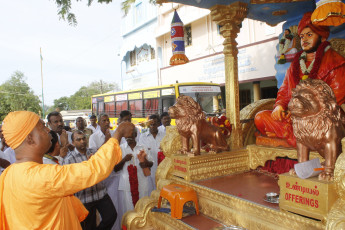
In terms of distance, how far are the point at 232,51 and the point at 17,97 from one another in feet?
109

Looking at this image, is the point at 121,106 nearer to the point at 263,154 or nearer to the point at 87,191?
the point at 87,191

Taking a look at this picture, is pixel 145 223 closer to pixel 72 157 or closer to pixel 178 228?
pixel 178 228

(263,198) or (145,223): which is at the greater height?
(263,198)

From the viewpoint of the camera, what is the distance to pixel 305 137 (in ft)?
7.14

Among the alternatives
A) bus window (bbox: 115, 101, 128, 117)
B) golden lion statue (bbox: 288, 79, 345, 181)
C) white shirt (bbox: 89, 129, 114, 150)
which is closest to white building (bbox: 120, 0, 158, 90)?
bus window (bbox: 115, 101, 128, 117)

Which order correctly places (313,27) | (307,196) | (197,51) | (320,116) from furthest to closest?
(197,51)
(313,27)
(320,116)
(307,196)

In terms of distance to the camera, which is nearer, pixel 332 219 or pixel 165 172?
pixel 332 219

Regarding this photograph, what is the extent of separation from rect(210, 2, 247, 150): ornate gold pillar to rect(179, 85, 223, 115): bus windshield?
851 cm

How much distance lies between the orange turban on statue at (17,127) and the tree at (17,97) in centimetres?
2932

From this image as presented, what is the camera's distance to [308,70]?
3.22 metres

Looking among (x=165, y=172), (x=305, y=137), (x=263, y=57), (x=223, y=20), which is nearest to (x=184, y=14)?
(x=263, y=57)

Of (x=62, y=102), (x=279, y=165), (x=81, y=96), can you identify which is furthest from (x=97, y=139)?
(x=62, y=102)

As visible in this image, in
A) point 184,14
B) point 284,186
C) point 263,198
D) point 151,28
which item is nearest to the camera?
point 284,186

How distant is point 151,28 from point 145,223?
1699cm
